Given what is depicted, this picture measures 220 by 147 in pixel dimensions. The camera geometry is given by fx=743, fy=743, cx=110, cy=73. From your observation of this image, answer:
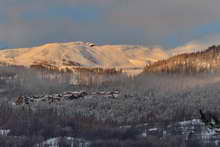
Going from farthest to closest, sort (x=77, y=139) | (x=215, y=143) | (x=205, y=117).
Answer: (x=77, y=139) → (x=215, y=143) → (x=205, y=117)

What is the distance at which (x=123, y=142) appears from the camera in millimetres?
180750

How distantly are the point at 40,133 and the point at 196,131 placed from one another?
136 feet

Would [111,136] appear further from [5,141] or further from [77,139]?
[5,141]

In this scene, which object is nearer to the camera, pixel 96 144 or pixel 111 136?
pixel 96 144

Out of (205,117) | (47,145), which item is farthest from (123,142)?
(205,117)

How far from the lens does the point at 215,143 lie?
17450 cm

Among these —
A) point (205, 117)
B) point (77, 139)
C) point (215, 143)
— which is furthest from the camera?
point (77, 139)

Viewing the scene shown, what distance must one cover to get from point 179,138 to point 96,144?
24.6m

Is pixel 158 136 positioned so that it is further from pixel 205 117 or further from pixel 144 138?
pixel 205 117

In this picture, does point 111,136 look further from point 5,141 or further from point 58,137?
point 5,141

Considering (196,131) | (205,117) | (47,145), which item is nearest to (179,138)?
(196,131)

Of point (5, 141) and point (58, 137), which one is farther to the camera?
point (58, 137)

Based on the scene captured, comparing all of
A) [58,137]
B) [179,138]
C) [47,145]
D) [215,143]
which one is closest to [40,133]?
[58,137]

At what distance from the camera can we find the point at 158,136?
196875mm
